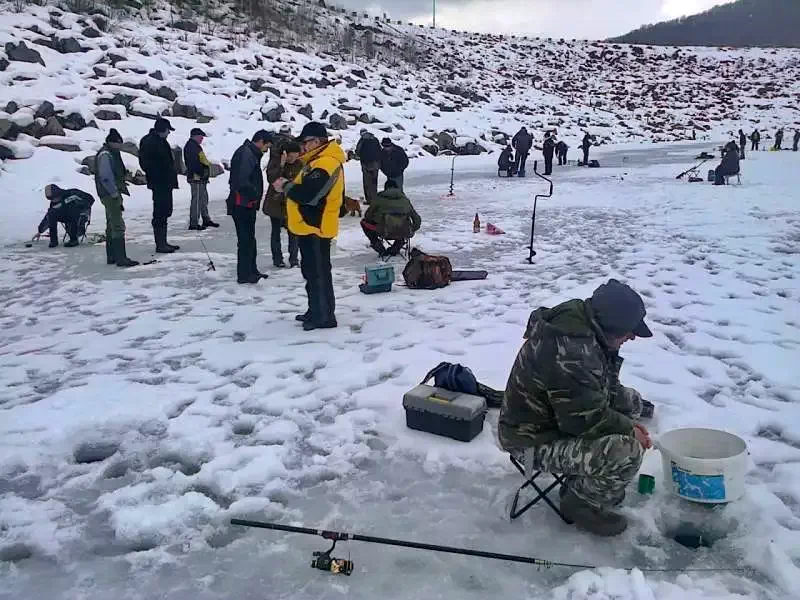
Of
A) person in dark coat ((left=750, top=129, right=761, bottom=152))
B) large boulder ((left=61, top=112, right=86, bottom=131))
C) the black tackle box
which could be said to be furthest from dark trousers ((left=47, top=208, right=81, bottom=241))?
person in dark coat ((left=750, top=129, right=761, bottom=152))

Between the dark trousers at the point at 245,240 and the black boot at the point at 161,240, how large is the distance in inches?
81.3

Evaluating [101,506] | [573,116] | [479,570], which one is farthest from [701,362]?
[573,116]

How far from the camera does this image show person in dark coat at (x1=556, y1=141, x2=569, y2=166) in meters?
24.2

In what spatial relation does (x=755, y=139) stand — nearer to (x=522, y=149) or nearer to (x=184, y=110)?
(x=522, y=149)

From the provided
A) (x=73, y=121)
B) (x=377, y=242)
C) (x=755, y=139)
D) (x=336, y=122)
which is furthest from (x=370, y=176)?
(x=755, y=139)

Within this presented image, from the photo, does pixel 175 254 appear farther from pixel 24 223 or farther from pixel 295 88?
pixel 295 88

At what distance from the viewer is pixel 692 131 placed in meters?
36.9

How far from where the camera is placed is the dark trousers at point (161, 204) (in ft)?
29.4

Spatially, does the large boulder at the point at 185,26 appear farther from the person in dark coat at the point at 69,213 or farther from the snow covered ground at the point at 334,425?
the snow covered ground at the point at 334,425

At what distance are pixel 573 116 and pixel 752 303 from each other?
31.7 metres

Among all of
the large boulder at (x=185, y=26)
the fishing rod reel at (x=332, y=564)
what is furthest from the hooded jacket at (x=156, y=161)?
the large boulder at (x=185, y=26)

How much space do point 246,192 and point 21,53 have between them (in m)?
15.0

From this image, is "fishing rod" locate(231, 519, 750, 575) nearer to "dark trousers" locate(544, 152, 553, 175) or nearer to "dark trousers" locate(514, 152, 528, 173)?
"dark trousers" locate(514, 152, 528, 173)

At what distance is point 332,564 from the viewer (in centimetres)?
296
